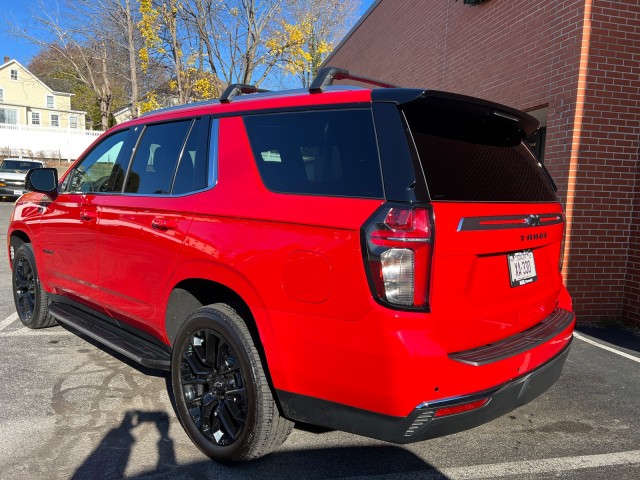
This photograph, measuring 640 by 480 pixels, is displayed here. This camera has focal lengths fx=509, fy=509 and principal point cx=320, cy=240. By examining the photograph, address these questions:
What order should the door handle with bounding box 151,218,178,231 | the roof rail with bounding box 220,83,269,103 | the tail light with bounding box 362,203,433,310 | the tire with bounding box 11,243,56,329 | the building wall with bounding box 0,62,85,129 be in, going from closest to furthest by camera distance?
the tail light with bounding box 362,203,433,310 → the door handle with bounding box 151,218,178,231 → the roof rail with bounding box 220,83,269,103 → the tire with bounding box 11,243,56,329 → the building wall with bounding box 0,62,85,129

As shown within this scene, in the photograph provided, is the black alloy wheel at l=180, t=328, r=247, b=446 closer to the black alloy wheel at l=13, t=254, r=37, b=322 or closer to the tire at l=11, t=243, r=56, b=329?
the tire at l=11, t=243, r=56, b=329

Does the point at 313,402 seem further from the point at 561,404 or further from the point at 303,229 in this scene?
the point at 561,404

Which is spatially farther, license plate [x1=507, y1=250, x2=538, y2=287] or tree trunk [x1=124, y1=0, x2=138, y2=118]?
tree trunk [x1=124, y1=0, x2=138, y2=118]

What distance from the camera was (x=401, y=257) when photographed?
7.06 feet

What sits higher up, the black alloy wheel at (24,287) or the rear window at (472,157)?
the rear window at (472,157)

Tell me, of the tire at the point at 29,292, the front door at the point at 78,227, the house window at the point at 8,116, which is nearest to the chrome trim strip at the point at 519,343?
the front door at the point at 78,227

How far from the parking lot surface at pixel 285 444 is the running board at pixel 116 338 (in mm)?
407

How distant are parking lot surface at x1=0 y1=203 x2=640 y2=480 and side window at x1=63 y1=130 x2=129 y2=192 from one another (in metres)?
1.48

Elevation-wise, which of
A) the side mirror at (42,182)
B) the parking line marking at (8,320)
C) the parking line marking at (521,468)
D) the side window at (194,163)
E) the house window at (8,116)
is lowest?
the parking line marking at (8,320)

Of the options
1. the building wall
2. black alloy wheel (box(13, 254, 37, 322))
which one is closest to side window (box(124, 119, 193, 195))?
black alloy wheel (box(13, 254, 37, 322))

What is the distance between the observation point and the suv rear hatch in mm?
2229

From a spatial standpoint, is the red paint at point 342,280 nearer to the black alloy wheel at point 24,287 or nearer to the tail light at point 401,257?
the tail light at point 401,257

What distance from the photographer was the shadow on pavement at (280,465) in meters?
2.71

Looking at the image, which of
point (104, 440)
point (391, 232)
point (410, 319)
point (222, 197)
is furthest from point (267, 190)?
point (104, 440)
